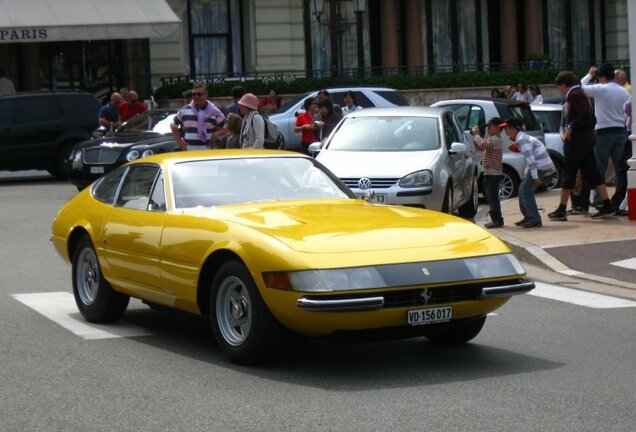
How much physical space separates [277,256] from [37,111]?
19.2 meters

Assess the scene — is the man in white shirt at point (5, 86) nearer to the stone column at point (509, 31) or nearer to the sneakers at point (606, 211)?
the stone column at point (509, 31)

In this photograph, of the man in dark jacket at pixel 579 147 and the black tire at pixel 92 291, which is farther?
the man in dark jacket at pixel 579 147

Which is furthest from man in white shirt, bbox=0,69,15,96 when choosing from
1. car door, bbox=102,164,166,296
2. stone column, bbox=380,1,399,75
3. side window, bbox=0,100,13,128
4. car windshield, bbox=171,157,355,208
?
car windshield, bbox=171,157,355,208

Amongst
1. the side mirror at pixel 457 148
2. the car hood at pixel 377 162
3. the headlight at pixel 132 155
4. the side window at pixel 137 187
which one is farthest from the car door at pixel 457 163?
the side window at pixel 137 187

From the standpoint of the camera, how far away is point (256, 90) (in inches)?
1495

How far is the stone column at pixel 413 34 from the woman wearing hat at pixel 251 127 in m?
27.5

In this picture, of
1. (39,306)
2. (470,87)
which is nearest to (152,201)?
(39,306)

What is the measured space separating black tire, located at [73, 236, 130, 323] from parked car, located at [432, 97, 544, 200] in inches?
434

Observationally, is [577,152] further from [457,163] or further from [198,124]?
[198,124]

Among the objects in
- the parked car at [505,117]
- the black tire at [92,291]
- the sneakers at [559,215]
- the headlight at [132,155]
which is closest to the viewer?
the black tire at [92,291]

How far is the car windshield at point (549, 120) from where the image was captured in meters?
23.1

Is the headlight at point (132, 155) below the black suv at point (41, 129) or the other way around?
below

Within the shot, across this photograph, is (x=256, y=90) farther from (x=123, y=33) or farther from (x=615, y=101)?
(x=615, y=101)

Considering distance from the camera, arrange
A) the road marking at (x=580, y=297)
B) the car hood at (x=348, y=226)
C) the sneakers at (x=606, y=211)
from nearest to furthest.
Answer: the car hood at (x=348, y=226) < the road marking at (x=580, y=297) < the sneakers at (x=606, y=211)
